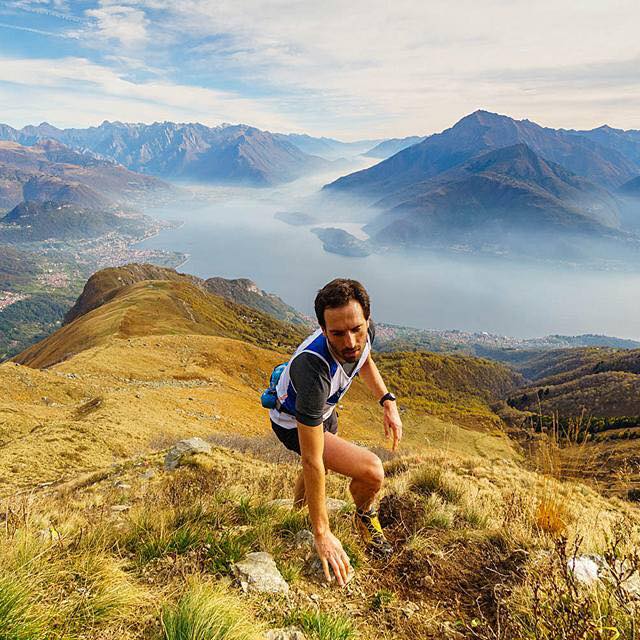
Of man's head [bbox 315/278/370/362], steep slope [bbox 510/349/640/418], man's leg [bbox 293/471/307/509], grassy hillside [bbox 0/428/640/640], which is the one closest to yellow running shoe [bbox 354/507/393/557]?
grassy hillside [bbox 0/428/640/640]

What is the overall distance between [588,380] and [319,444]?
108 metres

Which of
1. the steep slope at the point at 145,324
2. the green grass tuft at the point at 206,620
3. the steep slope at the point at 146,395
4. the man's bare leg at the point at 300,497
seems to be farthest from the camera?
the steep slope at the point at 145,324

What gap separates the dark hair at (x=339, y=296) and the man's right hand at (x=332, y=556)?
1.60 metres

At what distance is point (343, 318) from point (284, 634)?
6.68ft

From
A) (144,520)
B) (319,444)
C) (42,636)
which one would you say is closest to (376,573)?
(319,444)

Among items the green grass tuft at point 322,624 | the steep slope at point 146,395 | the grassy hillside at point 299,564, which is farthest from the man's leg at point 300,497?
the steep slope at point 146,395

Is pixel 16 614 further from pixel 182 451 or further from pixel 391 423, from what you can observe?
pixel 182 451

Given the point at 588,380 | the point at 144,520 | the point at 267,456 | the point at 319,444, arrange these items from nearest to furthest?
1. the point at 319,444
2. the point at 144,520
3. the point at 267,456
4. the point at 588,380

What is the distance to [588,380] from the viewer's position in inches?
3659

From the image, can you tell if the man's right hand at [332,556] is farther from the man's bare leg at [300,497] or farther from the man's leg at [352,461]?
the man's bare leg at [300,497]

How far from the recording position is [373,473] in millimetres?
3705

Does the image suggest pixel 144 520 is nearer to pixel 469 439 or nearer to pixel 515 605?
pixel 515 605

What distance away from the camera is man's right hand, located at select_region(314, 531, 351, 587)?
3125 mm

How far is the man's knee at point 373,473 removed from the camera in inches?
146
